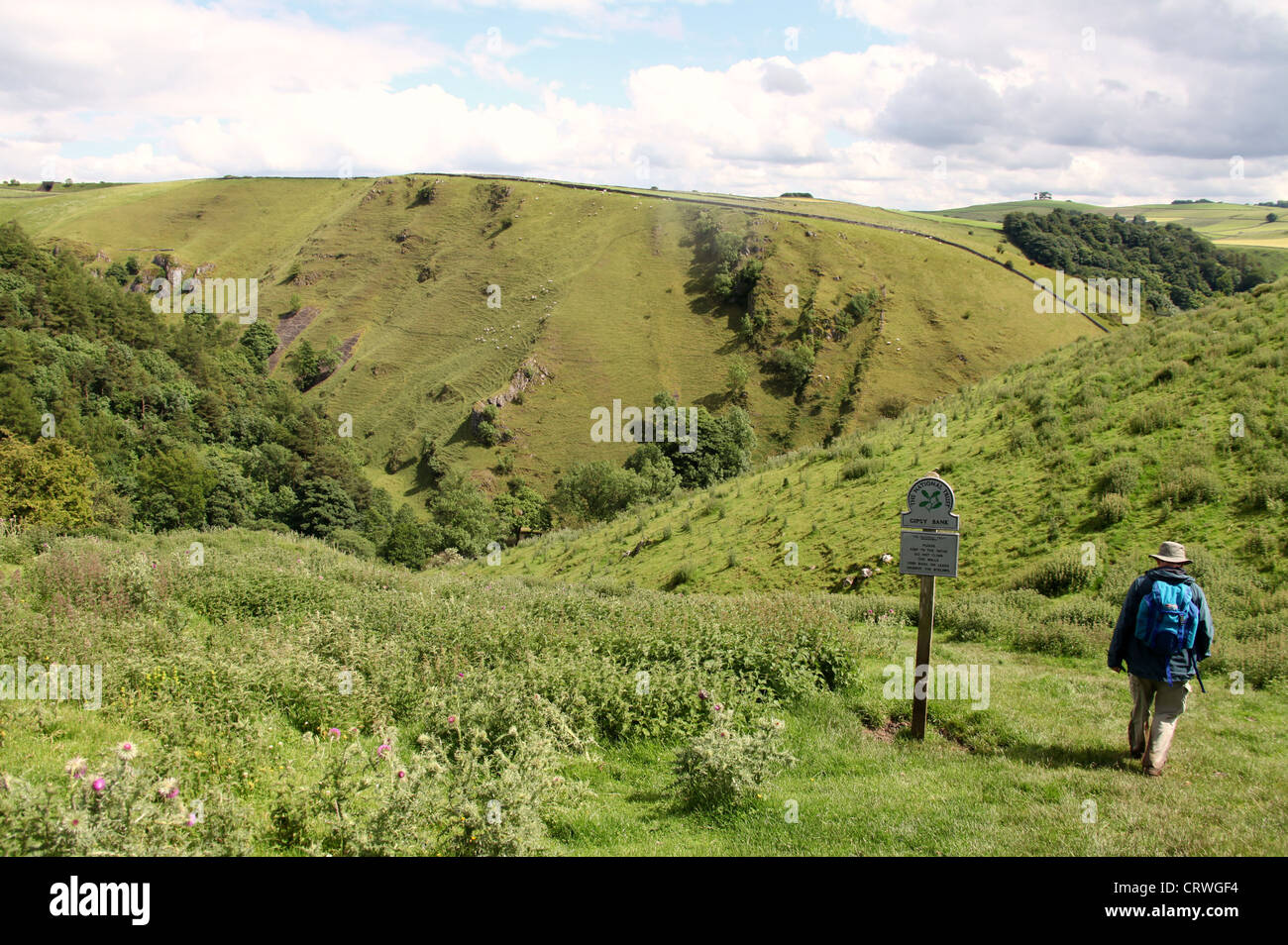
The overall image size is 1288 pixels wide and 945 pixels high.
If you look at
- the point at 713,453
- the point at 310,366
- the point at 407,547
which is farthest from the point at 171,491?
the point at 713,453

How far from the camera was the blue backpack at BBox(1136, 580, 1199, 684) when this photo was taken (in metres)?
6.62

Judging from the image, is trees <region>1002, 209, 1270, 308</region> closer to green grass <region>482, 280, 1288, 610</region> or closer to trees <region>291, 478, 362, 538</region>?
green grass <region>482, 280, 1288, 610</region>

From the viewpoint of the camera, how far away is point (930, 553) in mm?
7977

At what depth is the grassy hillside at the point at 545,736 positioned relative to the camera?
18.1 feet

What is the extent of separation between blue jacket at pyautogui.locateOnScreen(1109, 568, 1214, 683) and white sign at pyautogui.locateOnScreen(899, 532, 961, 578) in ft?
5.26

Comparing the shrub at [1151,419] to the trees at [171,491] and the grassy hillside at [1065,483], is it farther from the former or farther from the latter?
the trees at [171,491]

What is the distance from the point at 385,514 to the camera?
235 feet

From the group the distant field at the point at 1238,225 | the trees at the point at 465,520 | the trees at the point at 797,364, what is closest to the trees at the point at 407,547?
the trees at the point at 465,520

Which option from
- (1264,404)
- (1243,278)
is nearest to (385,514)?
(1264,404)

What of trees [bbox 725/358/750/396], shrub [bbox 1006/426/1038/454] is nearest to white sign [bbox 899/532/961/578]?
shrub [bbox 1006/426/1038/454]

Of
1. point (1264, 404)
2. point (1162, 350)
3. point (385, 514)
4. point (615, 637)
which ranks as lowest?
point (385, 514)

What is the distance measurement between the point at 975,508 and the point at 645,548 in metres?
13.2
